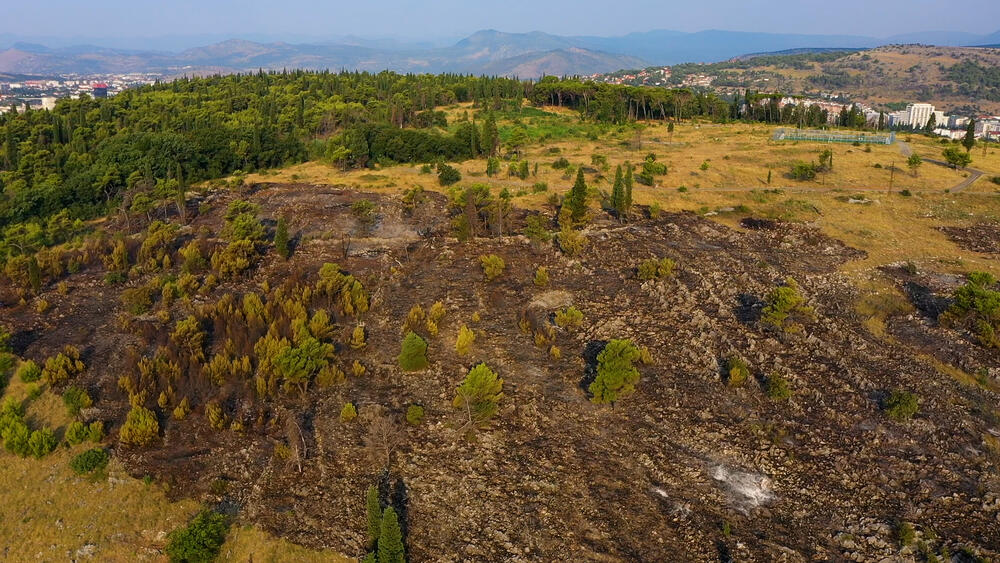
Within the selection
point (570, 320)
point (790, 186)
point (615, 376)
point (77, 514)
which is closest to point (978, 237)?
point (790, 186)

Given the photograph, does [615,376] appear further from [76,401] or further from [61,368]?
[61,368]

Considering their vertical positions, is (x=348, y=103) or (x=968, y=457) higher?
(x=348, y=103)

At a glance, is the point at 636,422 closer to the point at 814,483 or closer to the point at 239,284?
the point at 814,483

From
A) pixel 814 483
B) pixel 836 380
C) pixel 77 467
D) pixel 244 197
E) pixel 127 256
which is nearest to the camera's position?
pixel 814 483

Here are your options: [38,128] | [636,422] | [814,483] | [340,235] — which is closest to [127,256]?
[340,235]

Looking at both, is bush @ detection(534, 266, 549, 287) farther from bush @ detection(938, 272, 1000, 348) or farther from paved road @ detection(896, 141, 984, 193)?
paved road @ detection(896, 141, 984, 193)

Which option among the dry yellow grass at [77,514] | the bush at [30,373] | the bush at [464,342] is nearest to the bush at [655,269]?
the bush at [464,342]
